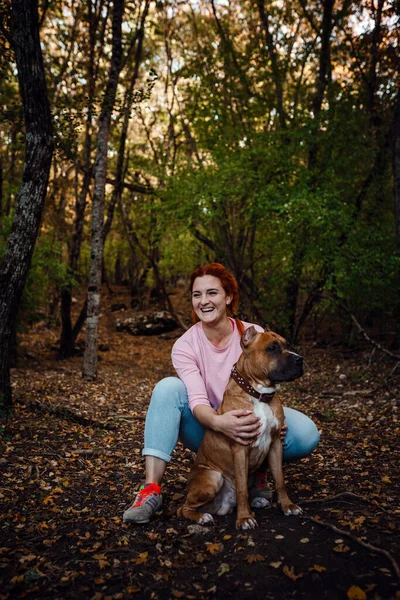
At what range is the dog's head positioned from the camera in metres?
2.91

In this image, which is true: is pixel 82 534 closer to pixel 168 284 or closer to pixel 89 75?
pixel 89 75

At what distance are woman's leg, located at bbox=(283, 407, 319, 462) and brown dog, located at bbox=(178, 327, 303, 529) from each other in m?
0.30

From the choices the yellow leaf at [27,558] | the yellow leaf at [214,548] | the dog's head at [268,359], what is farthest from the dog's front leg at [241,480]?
the yellow leaf at [27,558]

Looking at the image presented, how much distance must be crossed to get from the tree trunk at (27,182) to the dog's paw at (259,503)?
3.46 m

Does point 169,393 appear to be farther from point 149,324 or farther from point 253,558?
point 149,324

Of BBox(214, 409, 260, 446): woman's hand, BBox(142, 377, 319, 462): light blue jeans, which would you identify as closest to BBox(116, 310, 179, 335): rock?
BBox(142, 377, 319, 462): light blue jeans

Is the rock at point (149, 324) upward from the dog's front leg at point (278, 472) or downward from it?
downward

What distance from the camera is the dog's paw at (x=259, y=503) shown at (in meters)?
3.25

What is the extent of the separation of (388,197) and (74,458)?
9284mm

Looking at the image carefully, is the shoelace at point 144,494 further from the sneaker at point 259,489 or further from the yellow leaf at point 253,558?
the yellow leaf at point 253,558

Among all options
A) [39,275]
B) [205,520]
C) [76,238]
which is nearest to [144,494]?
[205,520]

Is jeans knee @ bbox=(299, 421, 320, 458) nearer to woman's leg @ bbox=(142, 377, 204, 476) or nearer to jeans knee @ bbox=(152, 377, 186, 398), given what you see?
woman's leg @ bbox=(142, 377, 204, 476)

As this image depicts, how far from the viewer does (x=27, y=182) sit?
17.7 feet

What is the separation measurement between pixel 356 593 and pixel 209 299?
6.81 ft
